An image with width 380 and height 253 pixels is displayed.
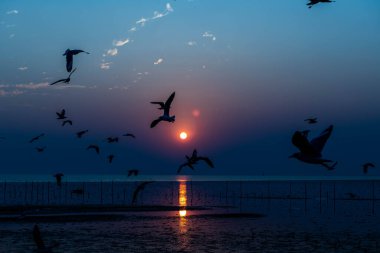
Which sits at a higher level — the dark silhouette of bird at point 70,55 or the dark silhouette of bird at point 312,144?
Answer: the dark silhouette of bird at point 70,55

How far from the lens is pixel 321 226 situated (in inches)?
2424

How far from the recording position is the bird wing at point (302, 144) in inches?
530

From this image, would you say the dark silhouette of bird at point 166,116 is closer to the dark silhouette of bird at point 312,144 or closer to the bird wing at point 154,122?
the bird wing at point 154,122

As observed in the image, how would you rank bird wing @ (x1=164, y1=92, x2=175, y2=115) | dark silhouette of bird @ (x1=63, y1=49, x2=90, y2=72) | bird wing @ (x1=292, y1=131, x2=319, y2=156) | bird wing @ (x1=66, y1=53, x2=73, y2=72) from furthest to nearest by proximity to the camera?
1. bird wing @ (x1=164, y1=92, x2=175, y2=115)
2. dark silhouette of bird @ (x1=63, y1=49, x2=90, y2=72)
3. bird wing @ (x1=66, y1=53, x2=73, y2=72)
4. bird wing @ (x1=292, y1=131, x2=319, y2=156)

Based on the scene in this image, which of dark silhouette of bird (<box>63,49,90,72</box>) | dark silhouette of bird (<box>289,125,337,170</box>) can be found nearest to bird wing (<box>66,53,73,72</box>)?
dark silhouette of bird (<box>63,49,90,72</box>)

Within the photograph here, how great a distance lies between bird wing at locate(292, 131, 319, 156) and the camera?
1345 centimetres

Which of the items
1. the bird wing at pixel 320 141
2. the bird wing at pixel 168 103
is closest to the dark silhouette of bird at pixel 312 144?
the bird wing at pixel 320 141

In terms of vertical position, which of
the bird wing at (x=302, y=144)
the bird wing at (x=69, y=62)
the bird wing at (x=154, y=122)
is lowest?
the bird wing at (x=302, y=144)

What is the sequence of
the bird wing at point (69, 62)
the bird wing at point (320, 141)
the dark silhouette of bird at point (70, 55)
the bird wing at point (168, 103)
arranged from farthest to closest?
the bird wing at point (168, 103), the dark silhouette of bird at point (70, 55), the bird wing at point (69, 62), the bird wing at point (320, 141)

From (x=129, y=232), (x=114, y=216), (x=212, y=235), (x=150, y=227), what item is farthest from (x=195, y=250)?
(x=114, y=216)

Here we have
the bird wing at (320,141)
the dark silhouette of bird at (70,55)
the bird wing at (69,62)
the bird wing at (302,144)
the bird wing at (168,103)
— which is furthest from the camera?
the bird wing at (168,103)

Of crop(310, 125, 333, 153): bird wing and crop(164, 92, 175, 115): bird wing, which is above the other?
crop(164, 92, 175, 115): bird wing

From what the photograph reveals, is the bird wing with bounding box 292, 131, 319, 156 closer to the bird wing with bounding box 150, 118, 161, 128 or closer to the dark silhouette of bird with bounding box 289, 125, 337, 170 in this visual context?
the dark silhouette of bird with bounding box 289, 125, 337, 170

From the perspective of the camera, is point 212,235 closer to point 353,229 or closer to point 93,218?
point 353,229
